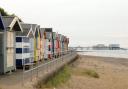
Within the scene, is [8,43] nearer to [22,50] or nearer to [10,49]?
[10,49]

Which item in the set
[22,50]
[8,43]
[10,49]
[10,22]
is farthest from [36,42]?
[8,43]

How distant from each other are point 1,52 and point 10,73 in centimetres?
169

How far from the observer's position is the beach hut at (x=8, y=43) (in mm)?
24109

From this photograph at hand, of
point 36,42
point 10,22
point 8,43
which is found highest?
point 10,22

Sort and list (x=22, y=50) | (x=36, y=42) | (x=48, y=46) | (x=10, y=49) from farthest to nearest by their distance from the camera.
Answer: (x=48, y=46) < (x=36, y=42) < (x=22, y=50) < (x=10, y=49)

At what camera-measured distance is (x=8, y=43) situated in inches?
1001

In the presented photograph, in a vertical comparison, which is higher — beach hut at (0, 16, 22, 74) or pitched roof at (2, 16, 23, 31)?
pitched roof at (2, 16, 23, 31)

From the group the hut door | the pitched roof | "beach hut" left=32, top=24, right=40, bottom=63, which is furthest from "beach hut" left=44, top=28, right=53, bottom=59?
the hut door

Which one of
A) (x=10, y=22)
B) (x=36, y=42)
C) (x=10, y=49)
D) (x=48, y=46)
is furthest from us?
(x=48, y=46)

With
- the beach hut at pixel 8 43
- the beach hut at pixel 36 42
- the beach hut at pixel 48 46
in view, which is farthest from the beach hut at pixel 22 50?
the beach hut at pixel 48 46

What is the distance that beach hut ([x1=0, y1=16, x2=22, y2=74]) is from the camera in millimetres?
24109

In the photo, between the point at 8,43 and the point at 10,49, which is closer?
the point at 8,43

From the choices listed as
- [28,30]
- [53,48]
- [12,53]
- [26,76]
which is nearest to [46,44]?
[53,48]

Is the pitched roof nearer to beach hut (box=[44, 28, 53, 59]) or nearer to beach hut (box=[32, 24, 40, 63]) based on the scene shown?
beach hut (box=[32, 24, 40, 63])
